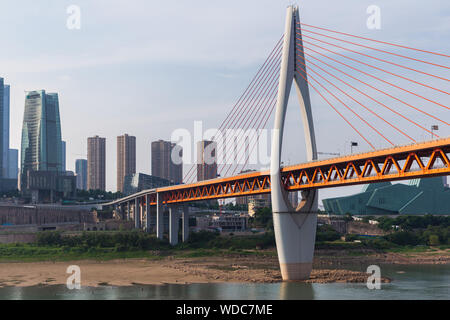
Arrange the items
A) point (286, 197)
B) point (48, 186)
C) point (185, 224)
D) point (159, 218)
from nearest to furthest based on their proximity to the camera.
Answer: point (286, 197)
point (159, 218)
point (185, 224)
point (48, 186)

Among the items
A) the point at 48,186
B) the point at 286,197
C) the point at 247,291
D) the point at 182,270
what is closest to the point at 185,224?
the point at 182,270

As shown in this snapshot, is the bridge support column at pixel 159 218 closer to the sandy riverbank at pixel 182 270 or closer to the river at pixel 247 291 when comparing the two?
the sandy riverbank at pixel 182 270

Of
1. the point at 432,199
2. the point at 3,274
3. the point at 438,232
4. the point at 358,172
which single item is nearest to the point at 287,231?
the point at 358,172

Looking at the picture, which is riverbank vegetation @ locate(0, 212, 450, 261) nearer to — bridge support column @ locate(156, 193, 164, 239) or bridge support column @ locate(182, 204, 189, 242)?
bridge support column @ locate(182, 204, 189, 242)

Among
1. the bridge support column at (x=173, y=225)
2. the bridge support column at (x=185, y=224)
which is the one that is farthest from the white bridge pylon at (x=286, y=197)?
the bridge support column at (x=185, y=224)

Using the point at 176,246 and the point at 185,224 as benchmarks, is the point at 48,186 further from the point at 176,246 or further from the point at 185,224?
the point at 176,246
